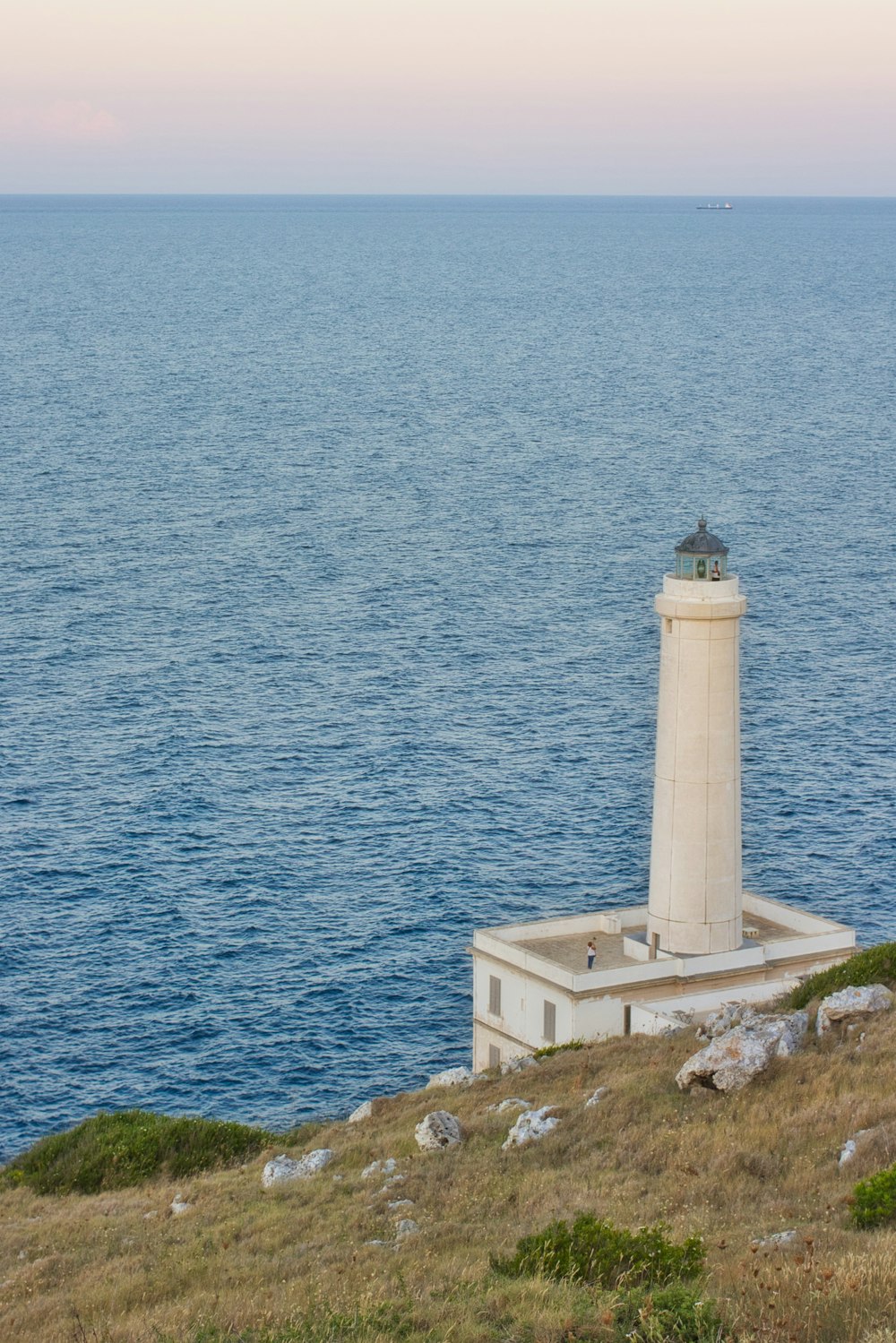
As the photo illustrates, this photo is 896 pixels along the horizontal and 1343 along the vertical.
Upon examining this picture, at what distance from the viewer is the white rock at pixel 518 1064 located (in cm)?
3831

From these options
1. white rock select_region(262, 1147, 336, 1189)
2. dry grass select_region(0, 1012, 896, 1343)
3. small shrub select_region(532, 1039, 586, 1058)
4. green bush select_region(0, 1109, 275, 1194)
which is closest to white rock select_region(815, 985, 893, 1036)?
dry grass select_region(0, 1012, 896, 1343)

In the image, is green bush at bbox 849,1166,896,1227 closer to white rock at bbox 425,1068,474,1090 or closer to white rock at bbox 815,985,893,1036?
white rock at bbox 815,985,893,1036

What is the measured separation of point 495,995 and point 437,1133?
16.4 meters

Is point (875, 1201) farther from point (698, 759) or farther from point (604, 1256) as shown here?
point (698, 759)

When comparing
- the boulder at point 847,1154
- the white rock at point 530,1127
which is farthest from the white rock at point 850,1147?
the white rock at point 530,1127

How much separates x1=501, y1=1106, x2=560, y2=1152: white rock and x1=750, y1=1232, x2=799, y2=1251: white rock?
9.08 meters

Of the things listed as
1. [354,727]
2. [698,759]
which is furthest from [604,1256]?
[354,727]

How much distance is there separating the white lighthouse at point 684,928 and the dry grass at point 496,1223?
8281 mm

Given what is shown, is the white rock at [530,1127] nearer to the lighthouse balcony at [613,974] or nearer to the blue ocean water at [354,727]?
the lighthouse balcony at [613,974]

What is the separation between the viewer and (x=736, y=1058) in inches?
1186

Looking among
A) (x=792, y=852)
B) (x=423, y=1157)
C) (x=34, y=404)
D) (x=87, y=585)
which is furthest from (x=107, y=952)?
(x=34, y=404)

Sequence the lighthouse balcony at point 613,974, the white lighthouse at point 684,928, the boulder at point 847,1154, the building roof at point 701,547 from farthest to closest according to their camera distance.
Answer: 1. the lighthouse balcony at point 613,974
2. the building roof at point 701,547
3. the white lighthouse at point 684,928
4. the boulder at point 847,1154

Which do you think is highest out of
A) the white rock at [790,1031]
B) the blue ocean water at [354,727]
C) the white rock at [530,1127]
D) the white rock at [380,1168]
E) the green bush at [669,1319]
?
the green bush at [669,1319]

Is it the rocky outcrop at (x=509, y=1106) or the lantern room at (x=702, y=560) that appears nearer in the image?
the rocky outcrop at (x=509, y=1106)
